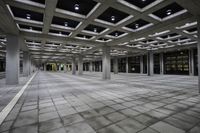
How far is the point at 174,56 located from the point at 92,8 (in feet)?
89.1

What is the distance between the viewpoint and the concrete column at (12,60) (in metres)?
11.6

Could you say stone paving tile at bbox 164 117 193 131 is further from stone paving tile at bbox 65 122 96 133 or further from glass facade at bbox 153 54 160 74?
glass facade at bbox 153 54 160 74

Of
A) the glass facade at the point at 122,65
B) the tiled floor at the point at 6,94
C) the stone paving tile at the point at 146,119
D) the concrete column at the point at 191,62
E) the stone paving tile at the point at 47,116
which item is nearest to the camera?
the stone paving tile at the point at 146,119

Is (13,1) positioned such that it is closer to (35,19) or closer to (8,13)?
(8,13)

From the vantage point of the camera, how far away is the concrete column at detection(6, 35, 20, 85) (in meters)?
11.6

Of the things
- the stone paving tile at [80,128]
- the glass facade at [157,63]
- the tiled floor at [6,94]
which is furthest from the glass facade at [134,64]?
the stone paving tile at [80,128]

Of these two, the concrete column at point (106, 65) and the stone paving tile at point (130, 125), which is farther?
the concrete column at point (106, 65)

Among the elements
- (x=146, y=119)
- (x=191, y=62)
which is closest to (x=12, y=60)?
(x=146, y=119)

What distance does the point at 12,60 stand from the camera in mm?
11758

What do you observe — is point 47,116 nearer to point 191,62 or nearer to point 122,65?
point 191,62

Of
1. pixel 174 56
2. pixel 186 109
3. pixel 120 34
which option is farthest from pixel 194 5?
pixel 174 56

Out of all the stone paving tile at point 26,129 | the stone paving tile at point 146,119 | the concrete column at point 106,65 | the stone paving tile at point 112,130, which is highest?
the concrete column at point 106,65

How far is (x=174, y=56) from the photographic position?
1100 inches

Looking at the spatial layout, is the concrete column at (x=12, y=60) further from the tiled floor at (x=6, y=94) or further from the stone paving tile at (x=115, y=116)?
the stone paving tile at (x=115, y=116)
